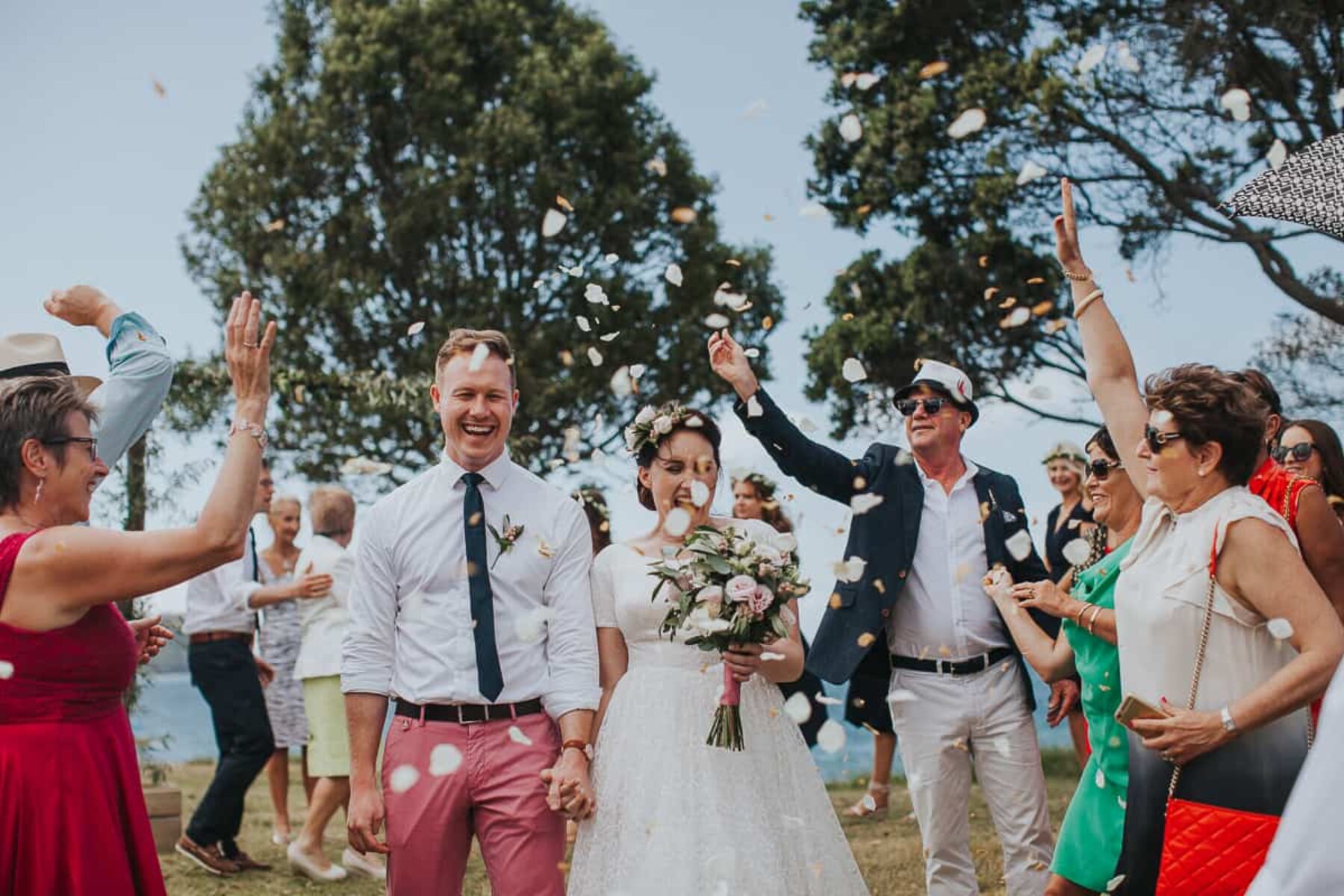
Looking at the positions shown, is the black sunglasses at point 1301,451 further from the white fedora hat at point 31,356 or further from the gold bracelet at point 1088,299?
the white fedora hat at point 31,356

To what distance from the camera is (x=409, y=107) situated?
2050 centimetres

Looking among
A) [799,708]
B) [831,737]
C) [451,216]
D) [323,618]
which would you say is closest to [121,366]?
[799,708]

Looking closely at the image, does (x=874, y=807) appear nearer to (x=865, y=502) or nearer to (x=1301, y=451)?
(x=865, y=502)

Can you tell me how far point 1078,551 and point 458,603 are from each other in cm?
307

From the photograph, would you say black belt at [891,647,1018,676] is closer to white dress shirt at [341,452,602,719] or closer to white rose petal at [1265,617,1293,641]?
white dress shirt at [341,452,602,719]

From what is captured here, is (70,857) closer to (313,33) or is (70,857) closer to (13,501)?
(13,501)

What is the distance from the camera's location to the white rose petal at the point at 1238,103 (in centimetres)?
1137

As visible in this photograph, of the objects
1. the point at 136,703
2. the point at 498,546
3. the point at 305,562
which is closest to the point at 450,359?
the point at 498,546

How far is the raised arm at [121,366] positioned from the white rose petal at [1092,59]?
37.8ft

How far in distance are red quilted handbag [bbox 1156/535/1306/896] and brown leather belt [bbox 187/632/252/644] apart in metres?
5.91

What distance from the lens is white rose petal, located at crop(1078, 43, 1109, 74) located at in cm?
1305

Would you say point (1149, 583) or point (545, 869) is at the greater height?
point (1149, 583)

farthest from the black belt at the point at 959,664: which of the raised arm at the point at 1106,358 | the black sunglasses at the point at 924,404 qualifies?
the raised arm at the point at 1106,358

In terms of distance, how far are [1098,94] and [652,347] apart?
344 inches
